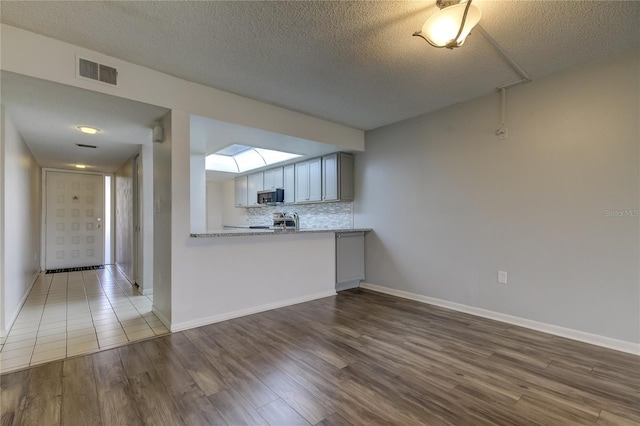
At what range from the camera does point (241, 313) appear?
325cm

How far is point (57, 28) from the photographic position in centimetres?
207

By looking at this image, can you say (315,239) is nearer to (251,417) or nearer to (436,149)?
(436,149)

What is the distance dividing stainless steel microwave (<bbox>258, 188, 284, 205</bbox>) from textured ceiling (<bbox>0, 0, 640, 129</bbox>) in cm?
280

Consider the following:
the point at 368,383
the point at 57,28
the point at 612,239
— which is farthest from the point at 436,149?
the point at 57,28

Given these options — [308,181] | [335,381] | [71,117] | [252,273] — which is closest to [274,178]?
[308,181]

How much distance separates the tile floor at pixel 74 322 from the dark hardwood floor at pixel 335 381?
9.5 inches

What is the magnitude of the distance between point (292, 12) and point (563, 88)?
259 cm

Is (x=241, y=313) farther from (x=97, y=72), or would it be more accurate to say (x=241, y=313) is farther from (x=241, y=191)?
(x=241, y=191)

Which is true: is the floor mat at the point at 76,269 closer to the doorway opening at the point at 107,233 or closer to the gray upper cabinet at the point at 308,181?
the doorway opening at the point at 107,233

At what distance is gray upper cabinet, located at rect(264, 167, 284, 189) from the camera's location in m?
5.88

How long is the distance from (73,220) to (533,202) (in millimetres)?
8123

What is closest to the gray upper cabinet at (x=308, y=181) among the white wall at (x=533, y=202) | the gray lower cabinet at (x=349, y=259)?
the gray lower cabinet at (x=349, y=259)

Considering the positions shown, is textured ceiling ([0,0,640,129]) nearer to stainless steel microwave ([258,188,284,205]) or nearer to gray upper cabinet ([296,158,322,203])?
gray upper cabinet ([296,158,322,203])

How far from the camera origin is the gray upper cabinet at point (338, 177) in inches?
183
